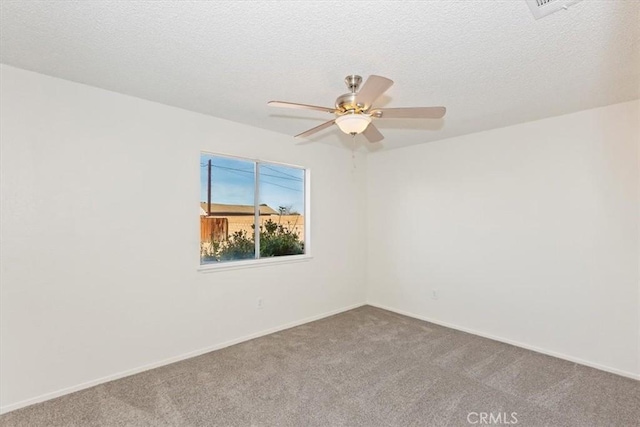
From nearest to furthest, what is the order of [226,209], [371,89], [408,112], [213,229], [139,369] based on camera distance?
[371,89] → [408,112] → [139,369] → [213,229] → [226,209]

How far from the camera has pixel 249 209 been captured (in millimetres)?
3740

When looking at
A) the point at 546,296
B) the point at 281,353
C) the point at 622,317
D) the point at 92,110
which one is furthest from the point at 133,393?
the point at 622,317

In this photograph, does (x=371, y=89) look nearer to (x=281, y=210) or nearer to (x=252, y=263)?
(x=252, y=263)

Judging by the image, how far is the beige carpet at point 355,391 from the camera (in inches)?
83.3

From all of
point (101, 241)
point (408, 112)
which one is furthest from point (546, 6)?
point (101, 241)

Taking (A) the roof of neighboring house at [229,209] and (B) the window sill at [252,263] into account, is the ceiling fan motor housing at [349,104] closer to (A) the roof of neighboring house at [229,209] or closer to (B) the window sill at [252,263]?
(A) the roof of neighboring house at [229,209]

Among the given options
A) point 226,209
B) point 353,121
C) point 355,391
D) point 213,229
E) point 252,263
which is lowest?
point 355,391

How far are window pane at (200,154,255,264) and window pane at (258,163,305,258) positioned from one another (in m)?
0.17

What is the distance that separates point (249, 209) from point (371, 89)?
7.72ft

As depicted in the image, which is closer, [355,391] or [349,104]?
[349,104]

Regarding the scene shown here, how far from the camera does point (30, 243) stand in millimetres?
2285

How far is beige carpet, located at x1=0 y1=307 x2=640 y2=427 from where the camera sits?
2115mm

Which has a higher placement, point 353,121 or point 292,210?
point 353,121

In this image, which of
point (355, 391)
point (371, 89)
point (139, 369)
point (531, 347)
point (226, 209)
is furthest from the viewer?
point (226, 209)
